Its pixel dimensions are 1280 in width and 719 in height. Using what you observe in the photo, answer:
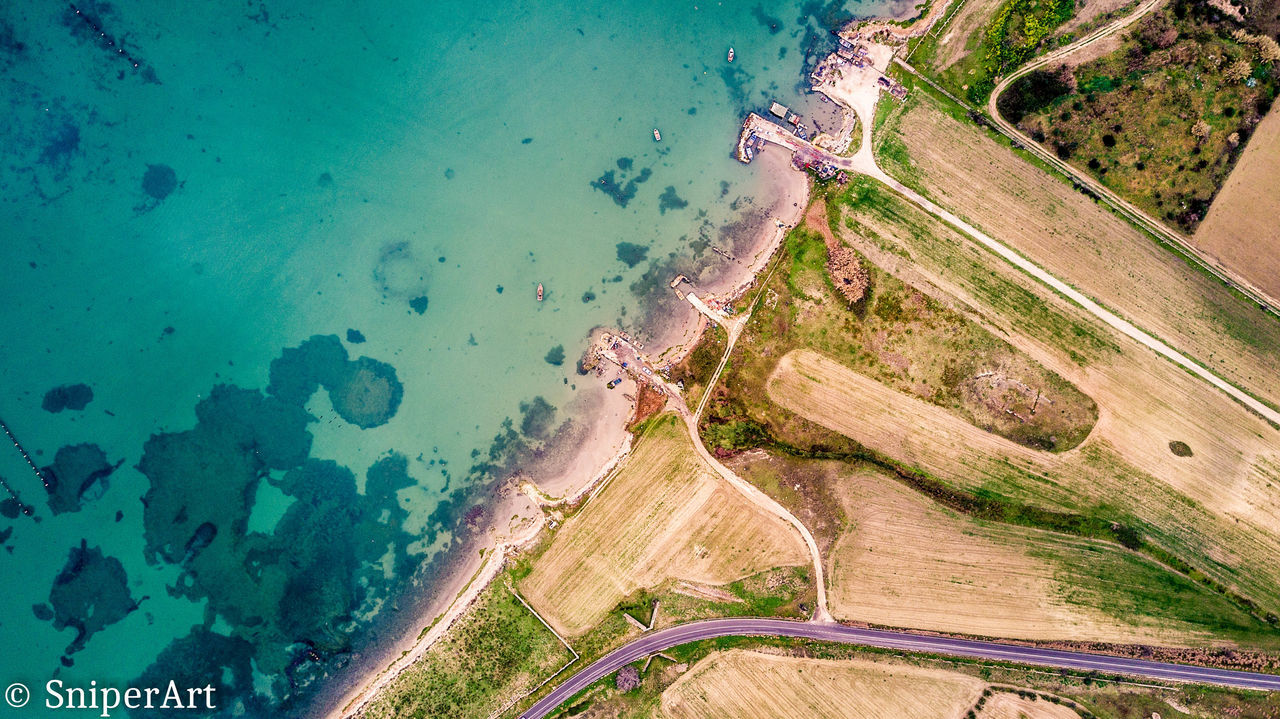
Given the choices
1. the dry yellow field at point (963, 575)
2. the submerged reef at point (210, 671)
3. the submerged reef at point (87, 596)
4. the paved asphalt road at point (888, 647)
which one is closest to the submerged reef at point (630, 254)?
the dry yellow field at point (963, 575)

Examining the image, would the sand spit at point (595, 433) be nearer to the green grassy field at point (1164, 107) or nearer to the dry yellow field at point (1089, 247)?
the dry yellow field at point (1089, 247)

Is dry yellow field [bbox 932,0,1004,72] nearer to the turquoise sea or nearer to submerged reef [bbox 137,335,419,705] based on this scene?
the turquoise sea

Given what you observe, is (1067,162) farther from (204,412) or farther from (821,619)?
(204,412)

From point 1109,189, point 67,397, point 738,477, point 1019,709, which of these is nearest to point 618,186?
point 738,477

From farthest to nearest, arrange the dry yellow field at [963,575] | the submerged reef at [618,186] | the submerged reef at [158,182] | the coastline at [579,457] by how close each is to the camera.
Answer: the submerged reef at [618,186]
the coastline at [579,457]
the submerged reef at [158,182]
the dry yellow field at [963,575]

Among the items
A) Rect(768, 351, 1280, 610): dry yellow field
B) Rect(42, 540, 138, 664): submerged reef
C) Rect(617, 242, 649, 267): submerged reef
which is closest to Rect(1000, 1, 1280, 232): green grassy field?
Rect(768, 351, 1280, 610): dry yellow field

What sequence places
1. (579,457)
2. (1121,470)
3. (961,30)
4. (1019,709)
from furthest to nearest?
(579,457), (961,30), (1121,470), (1019,709)

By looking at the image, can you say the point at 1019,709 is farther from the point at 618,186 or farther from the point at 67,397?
the point at 67,397

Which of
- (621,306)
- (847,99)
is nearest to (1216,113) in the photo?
(847,99)
